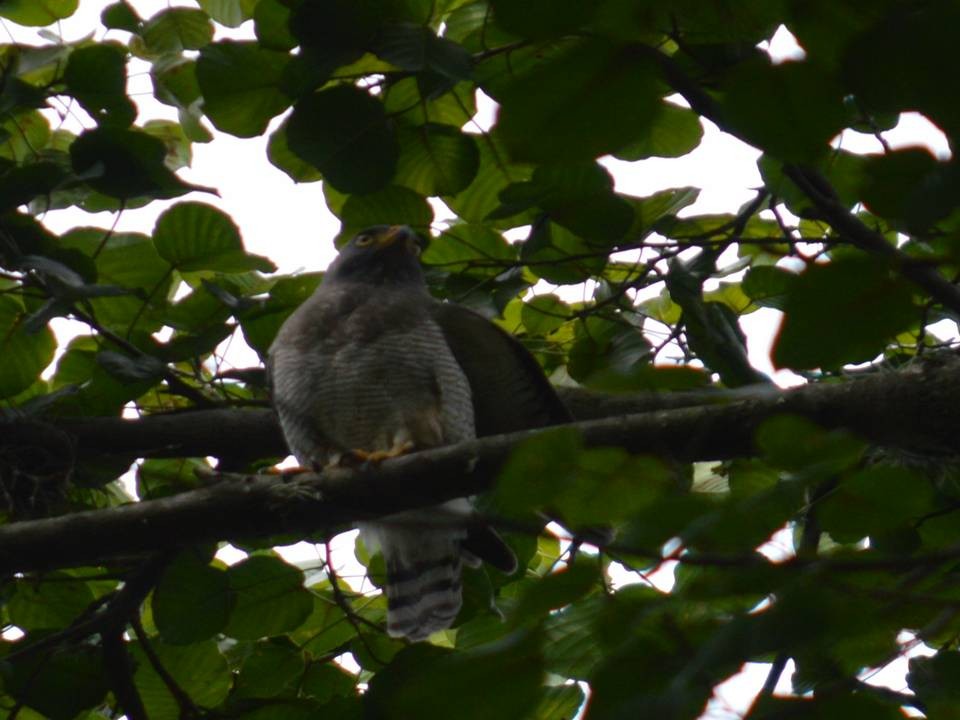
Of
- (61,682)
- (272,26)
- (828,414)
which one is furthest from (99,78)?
(828,414)

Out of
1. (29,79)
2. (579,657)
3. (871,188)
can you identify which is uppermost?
(29,79)

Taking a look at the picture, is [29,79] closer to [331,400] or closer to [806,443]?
[331,400]

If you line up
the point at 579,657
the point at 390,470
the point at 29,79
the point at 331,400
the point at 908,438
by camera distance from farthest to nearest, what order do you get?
the point at 331,400, the point at 29,79, the point at 390,470, the point at 908,438, the point at 579,657

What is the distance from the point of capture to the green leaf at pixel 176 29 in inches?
183

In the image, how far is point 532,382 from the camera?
14.6 ft

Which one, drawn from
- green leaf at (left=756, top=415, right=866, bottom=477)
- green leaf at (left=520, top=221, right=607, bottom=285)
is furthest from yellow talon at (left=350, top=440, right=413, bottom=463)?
green leaf at (left=756, top=415, right=866, bottom=477)

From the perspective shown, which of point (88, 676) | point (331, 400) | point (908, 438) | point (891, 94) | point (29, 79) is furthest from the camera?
point (331, 400)

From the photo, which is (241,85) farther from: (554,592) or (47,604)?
(554,592)

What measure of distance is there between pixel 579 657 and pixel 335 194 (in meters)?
3.20

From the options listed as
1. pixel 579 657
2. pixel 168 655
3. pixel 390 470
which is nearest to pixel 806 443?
pixel 579 657

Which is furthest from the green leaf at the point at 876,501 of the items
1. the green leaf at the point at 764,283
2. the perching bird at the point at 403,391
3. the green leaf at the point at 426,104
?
the perching bird at the point at 403,391

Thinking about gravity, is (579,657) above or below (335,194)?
below

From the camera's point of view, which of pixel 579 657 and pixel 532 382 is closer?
pixel 579 657

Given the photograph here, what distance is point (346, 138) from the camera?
3.33 m
